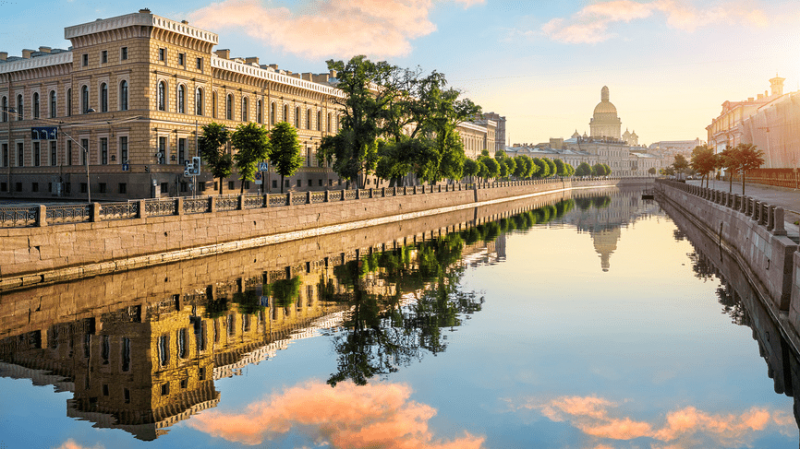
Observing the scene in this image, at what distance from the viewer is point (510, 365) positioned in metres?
14.5

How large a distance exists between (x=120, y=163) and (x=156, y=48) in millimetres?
8653

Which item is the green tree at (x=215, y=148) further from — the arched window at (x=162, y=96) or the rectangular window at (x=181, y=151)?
the arched window at (x=162, y=96)

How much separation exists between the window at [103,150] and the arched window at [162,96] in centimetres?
494

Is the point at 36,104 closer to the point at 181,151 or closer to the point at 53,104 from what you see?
the point at 53,104

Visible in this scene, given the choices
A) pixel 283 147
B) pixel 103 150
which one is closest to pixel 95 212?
pixel 103 150

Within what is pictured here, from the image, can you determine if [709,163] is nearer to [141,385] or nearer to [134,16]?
[134,16]

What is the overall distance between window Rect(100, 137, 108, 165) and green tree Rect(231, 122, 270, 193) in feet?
29.9

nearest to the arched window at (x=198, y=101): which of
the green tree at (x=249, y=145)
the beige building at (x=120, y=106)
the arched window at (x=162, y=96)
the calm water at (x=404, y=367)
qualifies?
the beige building at (x=120, y=106)

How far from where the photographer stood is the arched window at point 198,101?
180ft

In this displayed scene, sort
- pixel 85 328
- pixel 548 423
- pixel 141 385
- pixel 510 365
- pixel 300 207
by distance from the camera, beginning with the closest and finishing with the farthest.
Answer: pixel 548 423, pixel 141 385, pixel 510 365, pixel 85 328, pixel 300 207

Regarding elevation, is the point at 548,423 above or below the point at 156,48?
below

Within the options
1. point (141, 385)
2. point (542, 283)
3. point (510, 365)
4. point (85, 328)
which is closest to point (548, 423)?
point (510, 365)

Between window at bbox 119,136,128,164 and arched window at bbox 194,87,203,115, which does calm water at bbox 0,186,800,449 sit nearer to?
window at bbox 119,136,128,164

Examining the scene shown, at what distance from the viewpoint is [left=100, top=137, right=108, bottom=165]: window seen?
52484mm
